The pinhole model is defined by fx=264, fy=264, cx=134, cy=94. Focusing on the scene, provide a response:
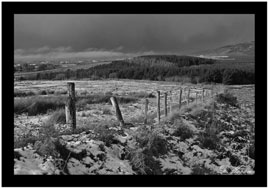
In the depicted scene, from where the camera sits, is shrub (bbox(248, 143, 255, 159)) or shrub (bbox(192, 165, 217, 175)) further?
shrub (bbox(248, 143, 255, 159))

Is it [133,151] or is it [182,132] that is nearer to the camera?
[133,151]

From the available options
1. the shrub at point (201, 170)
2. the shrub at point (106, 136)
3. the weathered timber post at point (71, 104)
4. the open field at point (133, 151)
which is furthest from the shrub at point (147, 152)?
the weathered timber post at point (71, 104)

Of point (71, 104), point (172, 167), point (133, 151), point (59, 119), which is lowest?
point (172, 167)

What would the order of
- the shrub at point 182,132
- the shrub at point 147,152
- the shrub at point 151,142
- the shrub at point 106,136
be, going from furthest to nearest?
the shrub at point 182,132 → the shrub at point 151,142 → the shrub at point 106,136 → the shrub at point 147,152

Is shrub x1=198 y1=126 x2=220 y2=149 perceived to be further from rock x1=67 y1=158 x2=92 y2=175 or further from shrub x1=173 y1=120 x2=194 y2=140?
rock x1=67 y1=158 x2=92 y2=175

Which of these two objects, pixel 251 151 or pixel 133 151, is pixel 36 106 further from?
pixel 251 151

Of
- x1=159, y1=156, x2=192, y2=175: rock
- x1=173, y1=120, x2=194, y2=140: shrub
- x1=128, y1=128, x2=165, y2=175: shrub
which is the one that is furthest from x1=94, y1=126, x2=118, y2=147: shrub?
x1=173, y1=120, x2=194, y2=140: shrub

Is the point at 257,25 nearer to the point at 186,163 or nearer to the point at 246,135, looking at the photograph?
the point at 186,163

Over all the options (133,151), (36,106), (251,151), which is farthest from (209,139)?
(36,106)

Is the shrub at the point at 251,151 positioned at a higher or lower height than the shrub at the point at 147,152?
lower

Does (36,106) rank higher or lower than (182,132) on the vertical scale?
higher

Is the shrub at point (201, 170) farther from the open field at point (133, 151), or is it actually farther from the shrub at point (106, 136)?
the shrub at point (106, 136)

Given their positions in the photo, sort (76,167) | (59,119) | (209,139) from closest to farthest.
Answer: (76,167) < (209,139) < (59,119)

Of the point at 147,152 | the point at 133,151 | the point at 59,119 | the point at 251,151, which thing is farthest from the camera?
the point at 59,119
